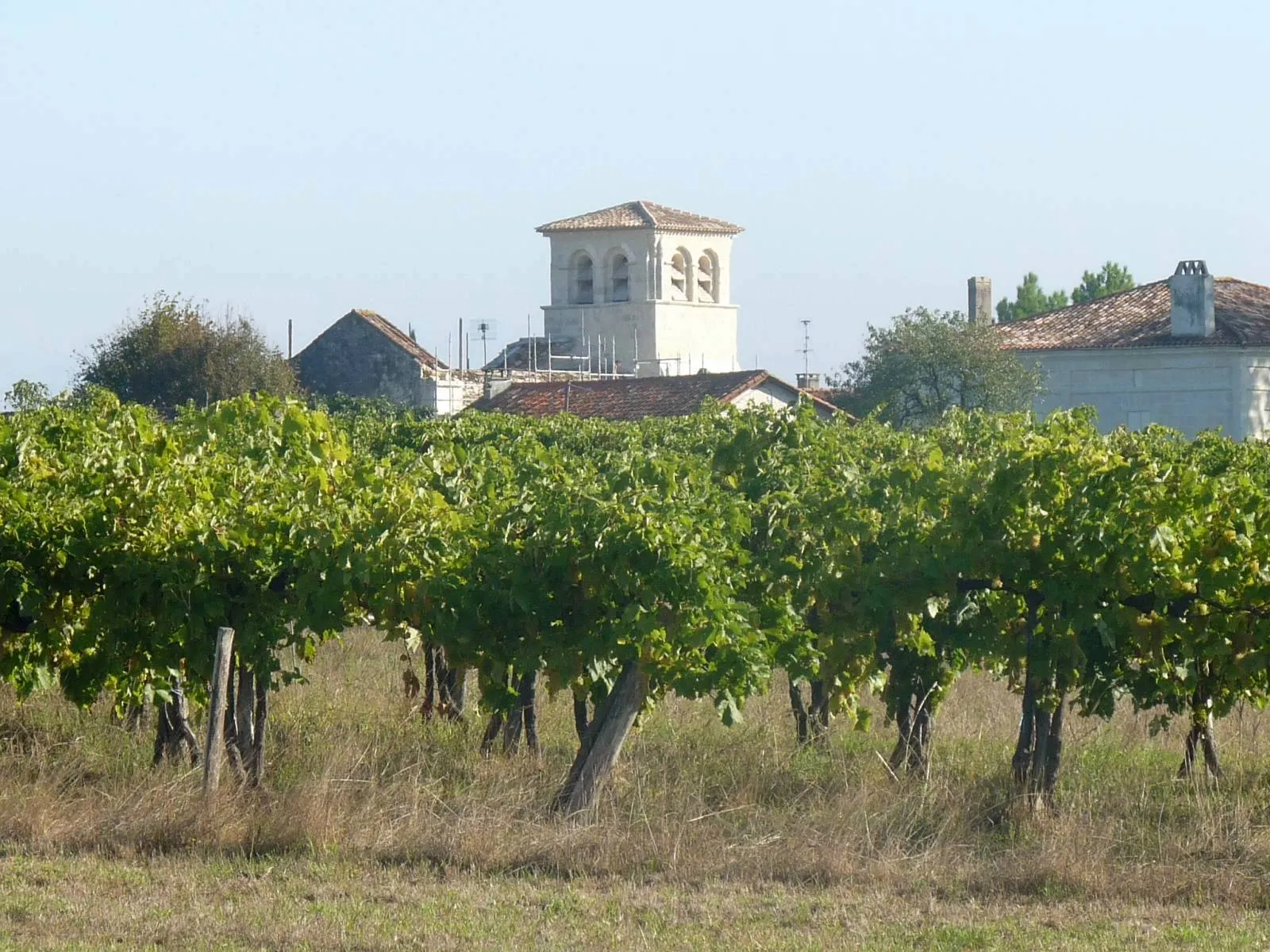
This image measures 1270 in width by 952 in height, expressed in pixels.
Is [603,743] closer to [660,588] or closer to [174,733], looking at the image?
[660,588]

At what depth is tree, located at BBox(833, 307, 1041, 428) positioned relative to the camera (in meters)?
41.1

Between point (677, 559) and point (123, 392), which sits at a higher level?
point (123, 392)

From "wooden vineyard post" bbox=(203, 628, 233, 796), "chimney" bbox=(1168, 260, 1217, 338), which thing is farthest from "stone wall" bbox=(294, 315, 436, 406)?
"wooden vineyard post" bbox=(203, 628, 233, 796)

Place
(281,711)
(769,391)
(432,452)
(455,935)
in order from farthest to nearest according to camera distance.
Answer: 1. (769,391)
2. (432,452)
3. (281,711)
4. (455,935)

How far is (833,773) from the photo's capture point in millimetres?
8742

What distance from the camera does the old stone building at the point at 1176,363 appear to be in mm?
41000

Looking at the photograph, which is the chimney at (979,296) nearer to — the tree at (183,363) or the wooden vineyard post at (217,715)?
the tree at (183,363)

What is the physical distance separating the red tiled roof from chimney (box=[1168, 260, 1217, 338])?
20.5 meters

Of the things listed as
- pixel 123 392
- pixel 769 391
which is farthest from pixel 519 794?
pixel 123 392

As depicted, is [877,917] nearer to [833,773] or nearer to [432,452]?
[833,773]

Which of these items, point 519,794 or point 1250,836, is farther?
point 519,794

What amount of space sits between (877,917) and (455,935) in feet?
5.30

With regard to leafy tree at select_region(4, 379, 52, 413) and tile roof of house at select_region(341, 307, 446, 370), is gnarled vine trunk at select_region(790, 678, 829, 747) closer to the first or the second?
leafy tree at select_region(4, 379, 52, 413)

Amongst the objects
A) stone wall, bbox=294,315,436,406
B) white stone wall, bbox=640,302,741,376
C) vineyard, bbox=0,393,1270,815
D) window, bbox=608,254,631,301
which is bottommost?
vineyard, bbox=0,393,1270,815
